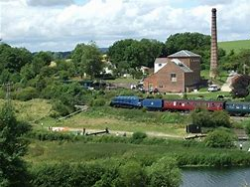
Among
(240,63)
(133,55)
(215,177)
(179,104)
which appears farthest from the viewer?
(133,55)

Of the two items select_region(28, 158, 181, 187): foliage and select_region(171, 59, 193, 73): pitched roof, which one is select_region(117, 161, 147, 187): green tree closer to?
select_region(28, 158, 181, 187): foliage

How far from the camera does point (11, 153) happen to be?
30.6 metres

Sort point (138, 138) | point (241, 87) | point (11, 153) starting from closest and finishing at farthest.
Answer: point (11, 153) < point (138, 138) < point (241, 87)

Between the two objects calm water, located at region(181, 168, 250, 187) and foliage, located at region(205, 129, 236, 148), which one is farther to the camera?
foliage, located at region(205, 129, 236, 148)

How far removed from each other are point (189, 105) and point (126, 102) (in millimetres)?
9208

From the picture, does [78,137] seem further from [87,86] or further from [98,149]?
[87,86]

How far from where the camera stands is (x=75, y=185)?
111 feet

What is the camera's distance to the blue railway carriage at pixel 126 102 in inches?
2911

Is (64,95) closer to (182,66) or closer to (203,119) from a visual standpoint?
(182,66)

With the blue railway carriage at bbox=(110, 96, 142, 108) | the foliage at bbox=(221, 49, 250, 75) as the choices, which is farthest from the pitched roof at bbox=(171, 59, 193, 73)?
the blue railway carriage at bbox=(110, 96, 142, 108)

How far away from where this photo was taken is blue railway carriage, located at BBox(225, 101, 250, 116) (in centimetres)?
6512

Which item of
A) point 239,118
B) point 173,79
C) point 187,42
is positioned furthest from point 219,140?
point 187,42

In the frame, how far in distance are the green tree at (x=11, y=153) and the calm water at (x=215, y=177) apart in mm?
11123

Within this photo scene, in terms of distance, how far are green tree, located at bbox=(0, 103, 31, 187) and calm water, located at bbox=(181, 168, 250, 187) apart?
11123mm
